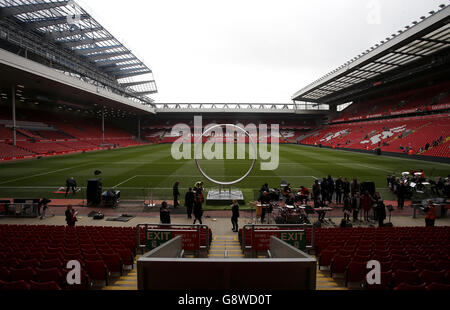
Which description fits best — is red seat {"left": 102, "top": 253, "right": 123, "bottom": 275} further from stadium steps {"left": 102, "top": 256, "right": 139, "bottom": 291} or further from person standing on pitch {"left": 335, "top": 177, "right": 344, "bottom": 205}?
person standing on pitch {"left": 335, "top": 177, "right": 344, "bottom": 205}

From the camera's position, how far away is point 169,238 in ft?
21.7

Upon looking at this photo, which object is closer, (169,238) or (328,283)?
(328,283)

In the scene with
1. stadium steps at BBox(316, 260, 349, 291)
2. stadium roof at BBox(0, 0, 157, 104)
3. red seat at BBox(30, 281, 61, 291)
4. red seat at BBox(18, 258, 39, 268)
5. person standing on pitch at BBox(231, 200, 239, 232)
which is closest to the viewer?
red seat at BBox(30, 281, 61, 291)

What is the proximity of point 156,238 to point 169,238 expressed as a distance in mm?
387

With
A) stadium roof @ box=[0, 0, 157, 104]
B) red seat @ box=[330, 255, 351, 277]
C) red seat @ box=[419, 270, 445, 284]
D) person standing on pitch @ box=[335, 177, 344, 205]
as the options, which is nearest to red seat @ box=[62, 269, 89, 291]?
red seat @ box=[330, 255, 351, 277]

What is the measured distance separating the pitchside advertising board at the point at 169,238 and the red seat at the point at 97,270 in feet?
4.89

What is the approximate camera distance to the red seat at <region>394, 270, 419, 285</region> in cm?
438

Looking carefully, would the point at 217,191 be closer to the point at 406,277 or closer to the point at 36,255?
the point at 36,255

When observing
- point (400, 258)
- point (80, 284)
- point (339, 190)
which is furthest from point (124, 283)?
point (339, 190)

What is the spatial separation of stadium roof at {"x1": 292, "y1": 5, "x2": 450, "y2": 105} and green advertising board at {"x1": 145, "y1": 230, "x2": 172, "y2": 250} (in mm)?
34438

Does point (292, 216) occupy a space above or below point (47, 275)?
below

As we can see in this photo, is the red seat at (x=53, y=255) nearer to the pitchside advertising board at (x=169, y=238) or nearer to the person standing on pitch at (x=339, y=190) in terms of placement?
the pitchside advertising board at (x=169, y=238)

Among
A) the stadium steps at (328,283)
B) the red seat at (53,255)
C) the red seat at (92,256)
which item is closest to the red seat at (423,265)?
the stadium steps at (328,283)
